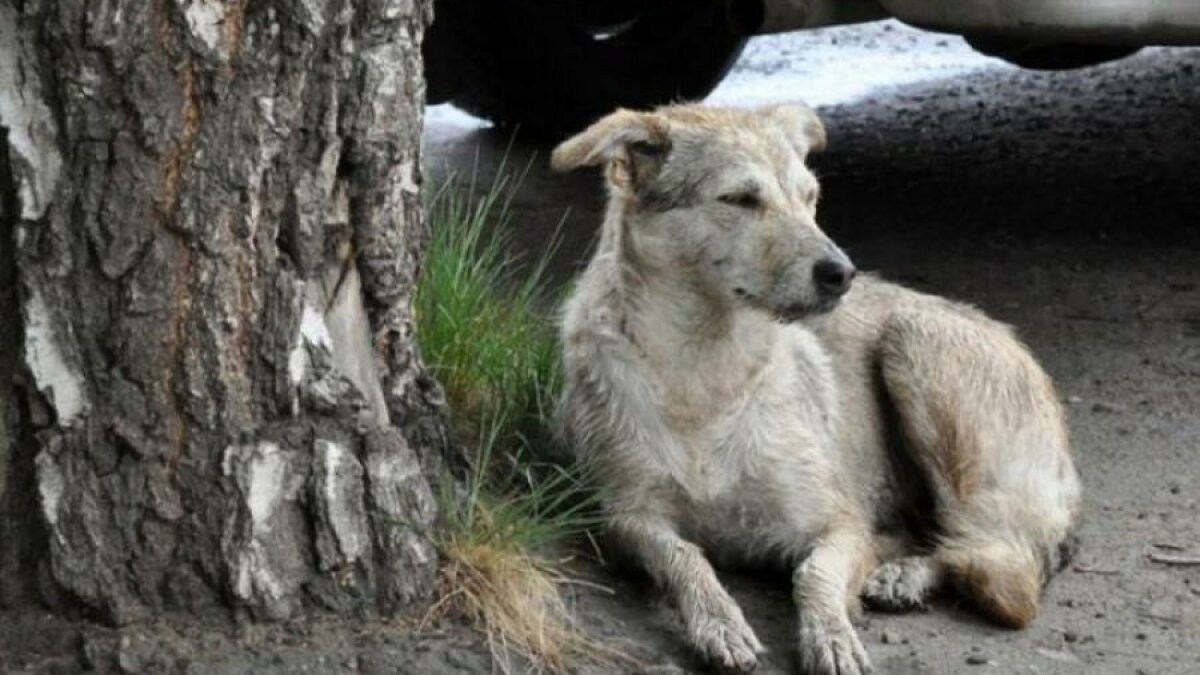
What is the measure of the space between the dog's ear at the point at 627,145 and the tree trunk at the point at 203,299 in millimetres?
657

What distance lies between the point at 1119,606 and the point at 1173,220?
11.1 feet

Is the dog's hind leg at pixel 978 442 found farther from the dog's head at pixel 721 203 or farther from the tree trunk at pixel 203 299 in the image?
the tree trunk at pixel 203 299

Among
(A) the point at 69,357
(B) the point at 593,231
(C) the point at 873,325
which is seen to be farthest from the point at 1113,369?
(A) the point at 69,357

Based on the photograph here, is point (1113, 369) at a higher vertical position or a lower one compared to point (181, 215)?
lower

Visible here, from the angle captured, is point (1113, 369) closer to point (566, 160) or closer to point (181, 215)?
point (566, 160)

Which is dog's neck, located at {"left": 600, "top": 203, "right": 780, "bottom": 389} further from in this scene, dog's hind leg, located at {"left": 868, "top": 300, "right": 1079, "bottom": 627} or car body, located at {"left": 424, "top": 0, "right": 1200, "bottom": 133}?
car body, located at {"left": 424, "top": 0, "right": 1200, "bottom": 133}

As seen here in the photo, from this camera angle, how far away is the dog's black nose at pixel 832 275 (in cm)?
509

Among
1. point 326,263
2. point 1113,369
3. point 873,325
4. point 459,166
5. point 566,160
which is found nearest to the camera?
point 326,263

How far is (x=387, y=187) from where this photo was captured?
469 cm

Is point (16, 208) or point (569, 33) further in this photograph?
point (569, 33)

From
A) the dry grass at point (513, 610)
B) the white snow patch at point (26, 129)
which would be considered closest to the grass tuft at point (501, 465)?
the dry grass at point (513, 610)

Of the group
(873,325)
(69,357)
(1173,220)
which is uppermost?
(69,357)

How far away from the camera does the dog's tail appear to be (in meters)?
5.19

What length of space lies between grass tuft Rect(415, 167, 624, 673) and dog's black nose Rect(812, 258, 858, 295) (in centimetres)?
75
